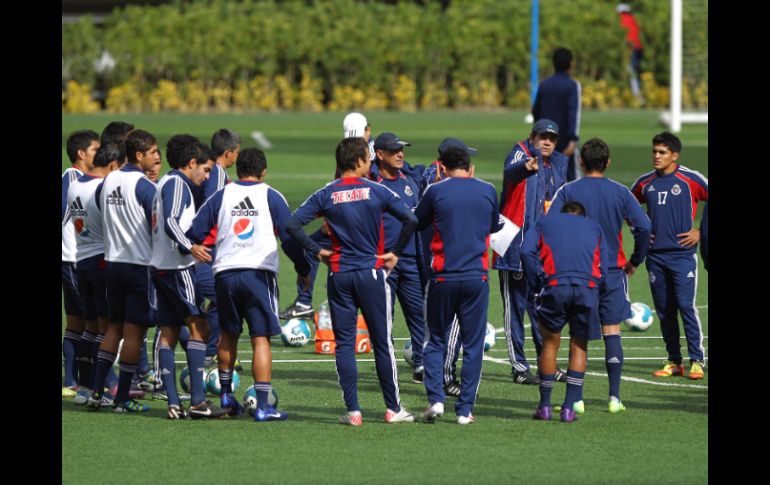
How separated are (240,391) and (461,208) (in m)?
2.68

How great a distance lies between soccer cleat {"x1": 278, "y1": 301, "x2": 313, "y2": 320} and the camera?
1567 cm

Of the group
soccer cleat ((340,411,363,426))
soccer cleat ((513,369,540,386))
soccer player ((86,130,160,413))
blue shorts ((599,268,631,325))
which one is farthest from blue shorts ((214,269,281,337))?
soccer cleat ((513,369,540,386))

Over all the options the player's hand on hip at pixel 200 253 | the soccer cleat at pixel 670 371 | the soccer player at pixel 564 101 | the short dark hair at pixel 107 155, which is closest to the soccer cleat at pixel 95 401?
the player's hand on hip at pixel 200 253

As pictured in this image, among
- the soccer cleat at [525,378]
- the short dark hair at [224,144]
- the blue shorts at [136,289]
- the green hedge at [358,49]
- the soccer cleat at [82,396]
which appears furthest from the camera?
the green hedge at [358,49]

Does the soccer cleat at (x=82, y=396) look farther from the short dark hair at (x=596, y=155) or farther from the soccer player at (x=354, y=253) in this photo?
the short dark hair at (x=596, y=155)

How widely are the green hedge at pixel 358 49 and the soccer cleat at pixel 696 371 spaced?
34983 mm

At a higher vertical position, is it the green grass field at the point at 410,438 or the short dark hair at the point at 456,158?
the short dark hair at the point at 456,158

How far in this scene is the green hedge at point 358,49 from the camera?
154 feet

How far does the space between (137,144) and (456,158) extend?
2.30 meters

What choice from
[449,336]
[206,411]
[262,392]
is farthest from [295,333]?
[262,392]

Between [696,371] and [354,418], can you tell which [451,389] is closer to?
[354,418]

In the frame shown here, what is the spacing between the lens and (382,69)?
47.7 m

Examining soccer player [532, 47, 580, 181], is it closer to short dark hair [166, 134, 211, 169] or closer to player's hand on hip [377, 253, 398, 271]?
short dark hair [166, 134, 211, 169]
